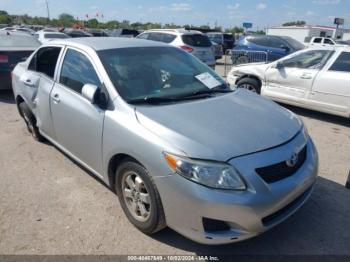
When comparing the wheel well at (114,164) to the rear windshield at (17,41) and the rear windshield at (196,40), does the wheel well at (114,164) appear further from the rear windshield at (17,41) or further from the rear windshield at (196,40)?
the rear windshield at (196,40)

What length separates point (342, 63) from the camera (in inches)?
245

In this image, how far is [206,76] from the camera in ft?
12.6

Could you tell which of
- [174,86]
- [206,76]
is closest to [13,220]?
[174,86]

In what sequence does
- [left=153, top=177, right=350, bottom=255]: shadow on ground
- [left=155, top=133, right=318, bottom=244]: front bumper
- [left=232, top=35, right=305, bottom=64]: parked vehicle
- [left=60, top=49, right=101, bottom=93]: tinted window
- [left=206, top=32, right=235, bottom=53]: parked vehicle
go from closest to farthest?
[left=155, top=133, right=318, bottom=244]: front bumper, [left=153, top=177, right=350, bottom=255]: shadow on ground, [left=60, top=49, right=101, bottom=93]: tinted window, [left=232, top=35, right=305, bottom=64]: parked vehicle, [left=206, top=32, right=235, bottom=53]: parked vehicle

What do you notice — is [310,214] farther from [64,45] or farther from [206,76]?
[64,45]

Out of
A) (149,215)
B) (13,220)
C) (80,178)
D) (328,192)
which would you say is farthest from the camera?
(80,178)

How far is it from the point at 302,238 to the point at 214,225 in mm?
1017

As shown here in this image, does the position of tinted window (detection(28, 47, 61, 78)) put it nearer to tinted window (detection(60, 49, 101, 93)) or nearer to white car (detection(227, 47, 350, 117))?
tinted window (detection(60, 49, 101, 93))

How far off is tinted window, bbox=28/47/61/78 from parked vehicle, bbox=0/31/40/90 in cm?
329

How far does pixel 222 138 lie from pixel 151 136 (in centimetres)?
56

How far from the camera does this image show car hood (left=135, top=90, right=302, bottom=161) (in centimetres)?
250

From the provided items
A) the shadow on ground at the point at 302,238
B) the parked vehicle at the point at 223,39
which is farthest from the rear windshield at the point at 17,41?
the parked vehicle at the point at 223,39

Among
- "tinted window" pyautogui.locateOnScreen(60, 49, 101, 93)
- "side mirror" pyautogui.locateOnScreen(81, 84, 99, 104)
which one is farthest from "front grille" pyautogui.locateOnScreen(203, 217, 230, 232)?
"tinted window" pyautogui.locateOnScreen(60, 49, 101, 93)

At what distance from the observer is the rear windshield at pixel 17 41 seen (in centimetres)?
864
